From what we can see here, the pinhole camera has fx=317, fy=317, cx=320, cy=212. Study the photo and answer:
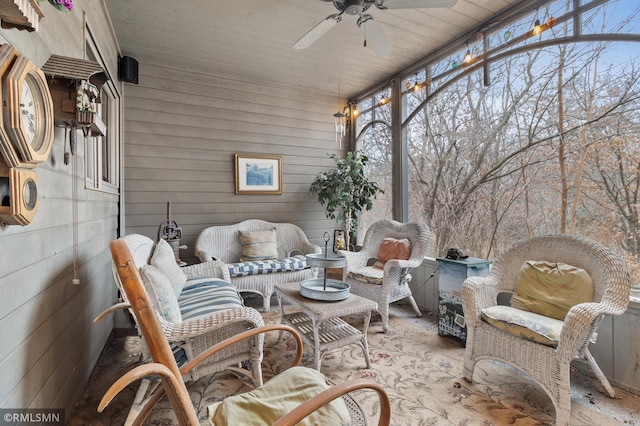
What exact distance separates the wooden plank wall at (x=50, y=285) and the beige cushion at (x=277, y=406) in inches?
32.3

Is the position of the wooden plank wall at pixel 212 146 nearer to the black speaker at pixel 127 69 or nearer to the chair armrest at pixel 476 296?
the black speaker at pixel 127 69

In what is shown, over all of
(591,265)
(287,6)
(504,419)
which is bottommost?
(504,419)

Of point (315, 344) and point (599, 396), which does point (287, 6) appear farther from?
point (599, 396)

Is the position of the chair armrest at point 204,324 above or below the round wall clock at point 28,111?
below

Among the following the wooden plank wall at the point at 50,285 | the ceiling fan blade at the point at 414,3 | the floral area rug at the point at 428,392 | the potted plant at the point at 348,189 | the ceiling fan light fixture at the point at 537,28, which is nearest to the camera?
the wooden plank wall at the point at 50,285

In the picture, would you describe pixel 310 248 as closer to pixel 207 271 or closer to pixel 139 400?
pixel 207 271

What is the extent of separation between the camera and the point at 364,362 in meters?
2.44

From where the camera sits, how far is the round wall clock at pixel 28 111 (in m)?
1.03

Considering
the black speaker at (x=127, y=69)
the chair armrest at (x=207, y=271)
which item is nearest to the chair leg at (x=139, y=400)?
the chair armrest at (x=207, y=271)

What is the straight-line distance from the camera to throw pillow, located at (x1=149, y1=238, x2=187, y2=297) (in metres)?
2.28

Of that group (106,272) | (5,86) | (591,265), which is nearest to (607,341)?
(591,265)

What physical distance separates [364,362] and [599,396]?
4.91 feet

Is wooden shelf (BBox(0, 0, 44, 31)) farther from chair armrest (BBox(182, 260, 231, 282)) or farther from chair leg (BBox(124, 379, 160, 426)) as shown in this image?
chair armrest (BBox(182, 260, 231, 282))

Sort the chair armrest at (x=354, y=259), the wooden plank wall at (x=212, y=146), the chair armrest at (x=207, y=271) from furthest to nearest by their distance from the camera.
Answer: the wooden plank wall at (x=212, y=146) → the chair armrest at (x=354, y=259) → the chair armrest at (x=207, y=271)
